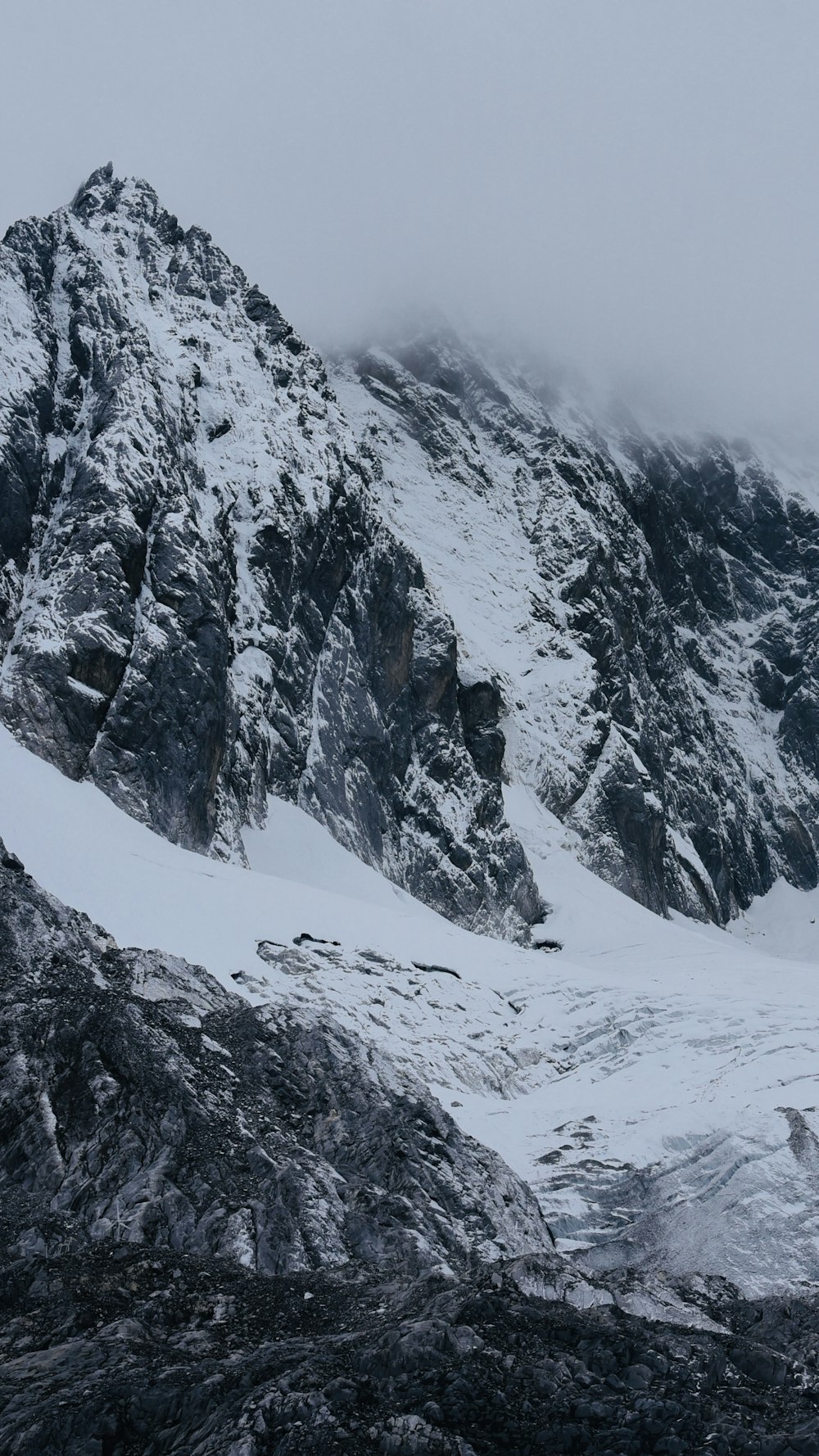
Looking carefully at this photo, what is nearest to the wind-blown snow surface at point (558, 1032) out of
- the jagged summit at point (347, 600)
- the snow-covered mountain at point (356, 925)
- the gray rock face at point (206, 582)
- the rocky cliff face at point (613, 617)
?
the snow-covered mountain at point (356, 925)

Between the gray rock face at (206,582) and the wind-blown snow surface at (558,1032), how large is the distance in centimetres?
860

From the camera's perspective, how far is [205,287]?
109000 millimetres

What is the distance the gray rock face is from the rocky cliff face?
695 inches

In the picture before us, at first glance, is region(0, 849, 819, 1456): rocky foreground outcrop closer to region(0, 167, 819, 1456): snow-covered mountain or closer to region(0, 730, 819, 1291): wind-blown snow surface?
region(0, 167, 819, 1456): snow-covered mountain

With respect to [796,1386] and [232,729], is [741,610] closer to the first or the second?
[232,729]

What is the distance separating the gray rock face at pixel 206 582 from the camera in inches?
2717

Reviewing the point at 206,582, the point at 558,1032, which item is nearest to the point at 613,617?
the point at 206,582

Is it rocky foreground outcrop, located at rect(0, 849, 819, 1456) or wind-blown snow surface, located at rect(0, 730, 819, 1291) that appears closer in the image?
rocky foreground outcrop, located at rect(0, 849, 819, 1456)

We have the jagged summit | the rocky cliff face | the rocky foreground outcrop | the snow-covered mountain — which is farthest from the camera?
the rocky cliff face

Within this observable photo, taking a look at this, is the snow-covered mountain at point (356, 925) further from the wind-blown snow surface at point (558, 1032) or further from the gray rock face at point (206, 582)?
the gray rock face at point (206, 582)

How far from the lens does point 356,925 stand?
2227 inches

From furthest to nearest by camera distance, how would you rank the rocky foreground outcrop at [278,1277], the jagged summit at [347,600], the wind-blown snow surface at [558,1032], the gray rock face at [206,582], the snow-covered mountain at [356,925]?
the jagged summit at [347,600]
the gray rock face at [206,582]
the wind-blown snow surface at [558,1032]
the snow-covered mountain at [356,925]
the rocky foreground outcrop at [278,1277]

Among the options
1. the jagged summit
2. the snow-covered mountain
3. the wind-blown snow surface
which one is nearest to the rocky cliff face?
the jagged summit

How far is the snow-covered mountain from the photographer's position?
1658 cm
